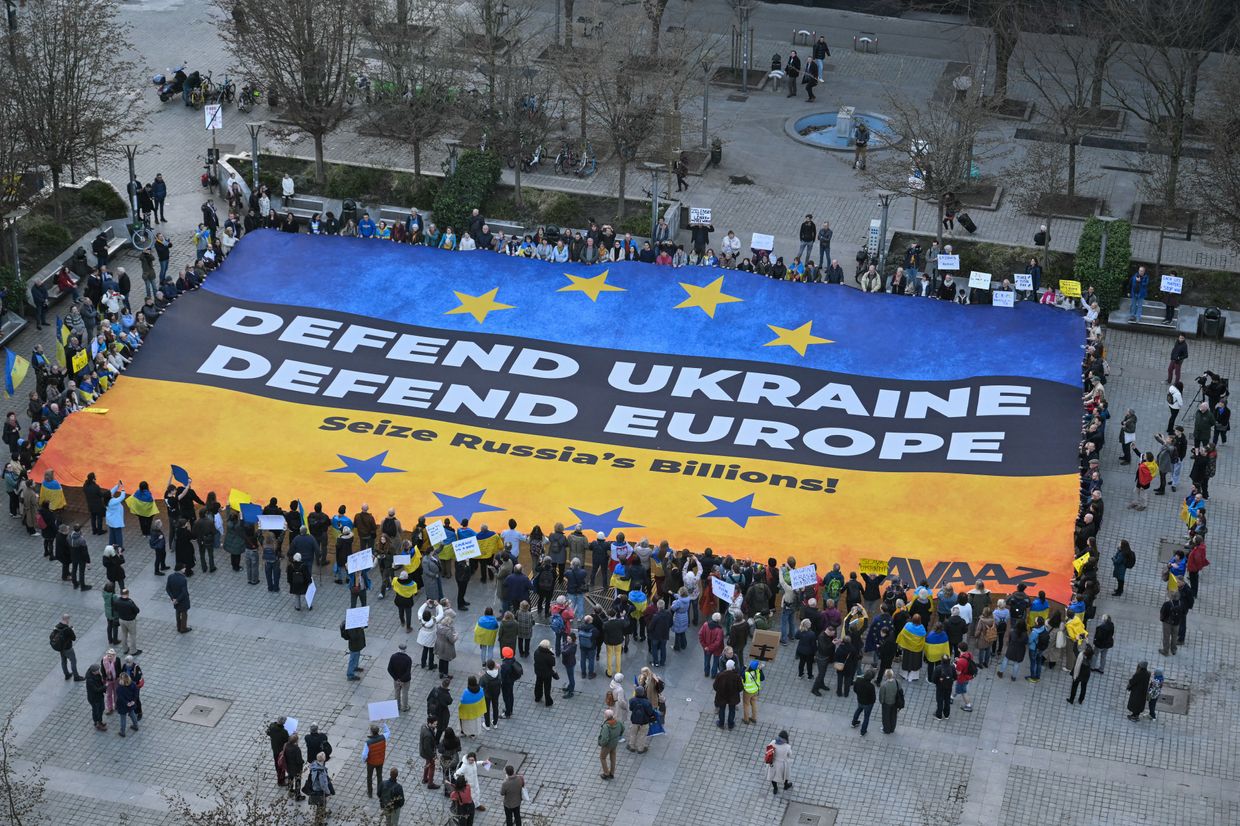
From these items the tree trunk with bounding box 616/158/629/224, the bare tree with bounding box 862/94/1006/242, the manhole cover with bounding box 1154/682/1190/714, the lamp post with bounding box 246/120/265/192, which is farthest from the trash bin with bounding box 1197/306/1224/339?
the lamp post with bounding box 246/120/265/192

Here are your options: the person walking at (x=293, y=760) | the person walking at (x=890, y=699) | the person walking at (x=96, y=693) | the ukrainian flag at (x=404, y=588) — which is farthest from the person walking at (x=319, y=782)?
the person walking at (x=890, y=699)

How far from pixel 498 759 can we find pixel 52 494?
12.5m

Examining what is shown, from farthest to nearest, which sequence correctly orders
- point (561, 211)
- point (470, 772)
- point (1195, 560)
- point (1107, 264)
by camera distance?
point (561, 211) < point (1107, 264) < point (1195, 560) < point (470, 772)

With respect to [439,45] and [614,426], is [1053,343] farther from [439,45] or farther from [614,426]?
[439,45]

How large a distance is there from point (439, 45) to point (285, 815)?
119 ft

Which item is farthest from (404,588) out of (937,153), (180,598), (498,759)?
(937,153)

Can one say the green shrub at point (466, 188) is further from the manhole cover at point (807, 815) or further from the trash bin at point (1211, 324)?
the manhole cover at point (807, 815)

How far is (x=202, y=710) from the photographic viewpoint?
3481 centimetres

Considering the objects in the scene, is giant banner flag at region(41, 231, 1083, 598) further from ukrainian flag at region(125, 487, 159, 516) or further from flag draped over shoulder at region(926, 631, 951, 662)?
flag draped over shoulder at region(926, 631, 951, 662)

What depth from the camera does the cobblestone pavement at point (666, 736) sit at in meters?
32.5

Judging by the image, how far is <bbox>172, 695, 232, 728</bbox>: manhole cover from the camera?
34.5m

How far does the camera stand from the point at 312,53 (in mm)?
55500

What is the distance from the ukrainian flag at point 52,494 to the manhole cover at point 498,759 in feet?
39.1

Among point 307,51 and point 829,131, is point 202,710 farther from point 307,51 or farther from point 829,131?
point 829,131
